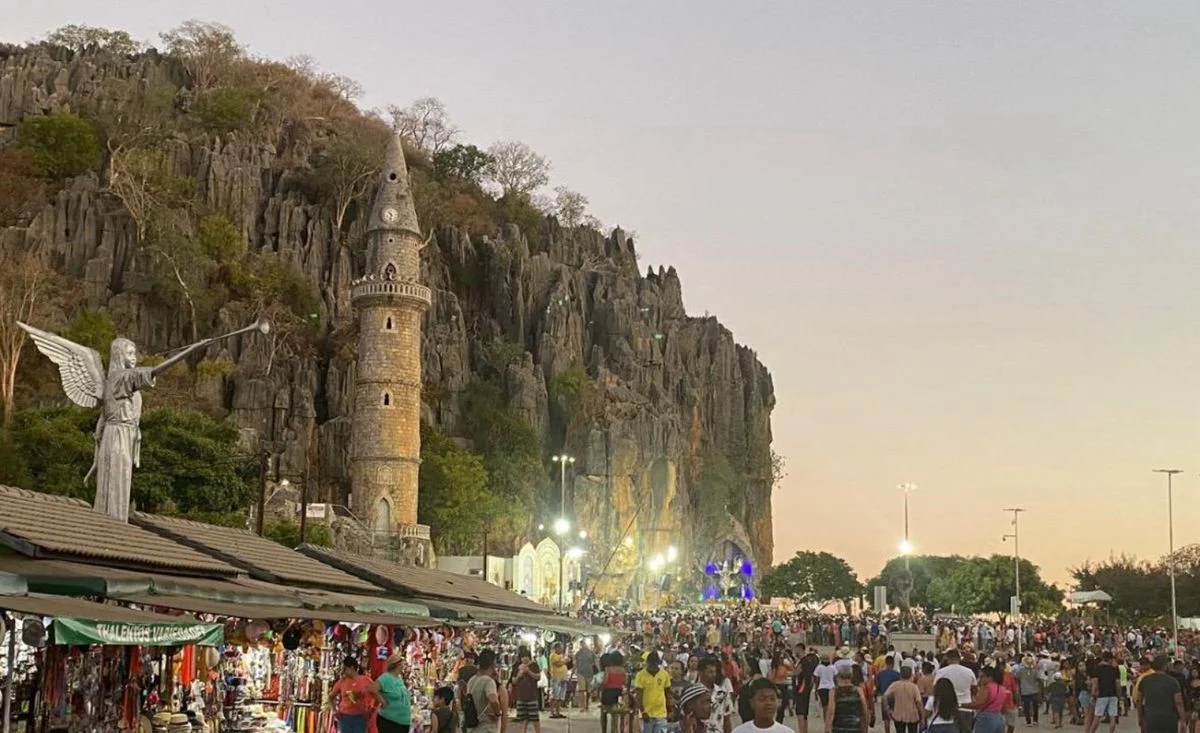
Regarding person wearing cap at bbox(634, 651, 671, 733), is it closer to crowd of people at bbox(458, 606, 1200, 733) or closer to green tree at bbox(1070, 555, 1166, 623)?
crowd of people at bbox(458, 606, 1200, 733)

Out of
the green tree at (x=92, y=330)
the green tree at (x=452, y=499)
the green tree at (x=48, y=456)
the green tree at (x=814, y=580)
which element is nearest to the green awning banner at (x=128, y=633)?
the green tree at (x=48, y=456)

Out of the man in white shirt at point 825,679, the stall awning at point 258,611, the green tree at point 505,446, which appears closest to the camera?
the stall awning at point 258,611

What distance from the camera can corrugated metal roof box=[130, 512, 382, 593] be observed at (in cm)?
1956

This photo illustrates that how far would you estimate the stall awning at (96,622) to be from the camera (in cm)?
1058

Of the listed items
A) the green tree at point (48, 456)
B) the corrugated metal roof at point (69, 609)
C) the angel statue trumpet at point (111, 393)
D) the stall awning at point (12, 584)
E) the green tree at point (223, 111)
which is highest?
the green tree at point (223, 111)

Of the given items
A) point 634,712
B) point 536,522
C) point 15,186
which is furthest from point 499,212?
point 634,712

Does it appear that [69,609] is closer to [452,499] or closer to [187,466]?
[187,466]

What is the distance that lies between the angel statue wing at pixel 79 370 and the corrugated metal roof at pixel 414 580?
620 cm

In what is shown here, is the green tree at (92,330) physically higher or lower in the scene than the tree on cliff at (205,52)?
lower

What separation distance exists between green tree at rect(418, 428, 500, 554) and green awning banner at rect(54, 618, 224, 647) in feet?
176

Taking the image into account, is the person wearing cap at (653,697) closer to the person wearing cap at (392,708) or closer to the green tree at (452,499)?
the person wearing cap at (392,708)

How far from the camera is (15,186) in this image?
73375mm

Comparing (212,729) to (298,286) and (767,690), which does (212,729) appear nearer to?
(767,690)

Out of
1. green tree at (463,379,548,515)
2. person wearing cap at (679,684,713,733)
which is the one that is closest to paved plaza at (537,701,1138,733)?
person wearing cap at (679,684,713,733)
